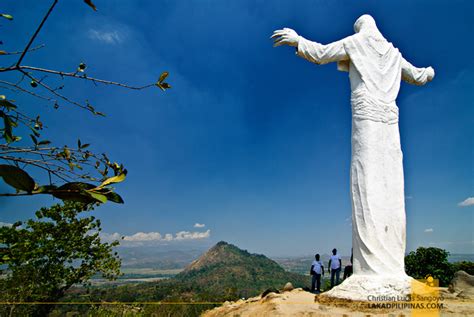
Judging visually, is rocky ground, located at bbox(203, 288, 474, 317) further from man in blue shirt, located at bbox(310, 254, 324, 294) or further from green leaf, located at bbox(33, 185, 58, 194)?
green leaf, located at bbox(33, 185, 58, 194)

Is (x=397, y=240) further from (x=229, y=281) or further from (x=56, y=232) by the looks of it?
(x=229, y=281)

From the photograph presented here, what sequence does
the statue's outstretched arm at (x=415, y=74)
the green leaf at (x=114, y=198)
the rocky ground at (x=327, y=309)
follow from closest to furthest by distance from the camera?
the green leaf at (x=114, y=198)
the rocky ground at (x=327, y=309)
the statue's outstretched arm at (x=415, y=74)

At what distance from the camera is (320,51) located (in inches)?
252

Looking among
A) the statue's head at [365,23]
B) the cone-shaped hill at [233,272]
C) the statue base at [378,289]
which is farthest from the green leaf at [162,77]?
the cone-shaped hill at [233,272]

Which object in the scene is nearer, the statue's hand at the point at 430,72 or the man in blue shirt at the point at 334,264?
the statue's hand at the point at 430,72

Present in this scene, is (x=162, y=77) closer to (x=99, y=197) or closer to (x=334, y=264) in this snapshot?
(x=99, y=197)

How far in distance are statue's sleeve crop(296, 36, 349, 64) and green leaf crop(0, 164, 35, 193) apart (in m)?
6.22

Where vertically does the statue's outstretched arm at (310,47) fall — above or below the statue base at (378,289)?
above

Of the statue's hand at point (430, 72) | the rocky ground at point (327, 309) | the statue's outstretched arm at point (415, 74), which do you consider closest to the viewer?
the rocky ground at point (327, 309)

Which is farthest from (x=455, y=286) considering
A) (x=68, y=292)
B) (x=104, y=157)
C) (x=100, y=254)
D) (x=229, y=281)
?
(x=229, y=281)

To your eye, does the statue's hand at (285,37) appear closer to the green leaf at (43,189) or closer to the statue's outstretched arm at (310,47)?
the statue's outstretched arm at (310,47)

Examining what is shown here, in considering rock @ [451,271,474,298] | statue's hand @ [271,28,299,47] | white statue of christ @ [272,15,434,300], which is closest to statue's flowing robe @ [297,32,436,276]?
white statue of christ @ [272,15,434,300]

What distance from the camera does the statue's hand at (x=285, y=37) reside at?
6402 millimetres

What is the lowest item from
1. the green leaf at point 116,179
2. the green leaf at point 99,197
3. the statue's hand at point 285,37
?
the green leaf at point 99,197
